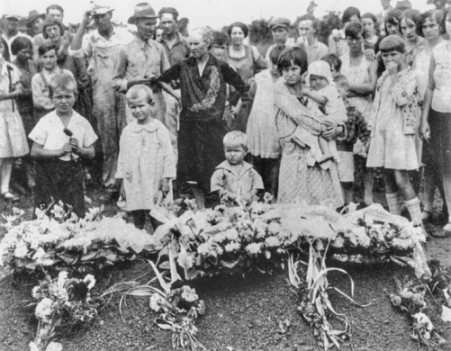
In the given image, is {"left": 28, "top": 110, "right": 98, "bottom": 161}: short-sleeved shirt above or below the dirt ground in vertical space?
above

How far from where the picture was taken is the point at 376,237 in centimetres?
396

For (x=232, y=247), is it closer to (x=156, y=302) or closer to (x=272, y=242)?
(x=272, y=242)

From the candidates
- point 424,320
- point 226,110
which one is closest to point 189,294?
point 424,320

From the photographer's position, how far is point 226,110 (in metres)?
6.57

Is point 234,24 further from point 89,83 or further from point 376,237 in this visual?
point 376,237

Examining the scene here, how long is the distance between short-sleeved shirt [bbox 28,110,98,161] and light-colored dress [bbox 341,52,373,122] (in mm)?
2925

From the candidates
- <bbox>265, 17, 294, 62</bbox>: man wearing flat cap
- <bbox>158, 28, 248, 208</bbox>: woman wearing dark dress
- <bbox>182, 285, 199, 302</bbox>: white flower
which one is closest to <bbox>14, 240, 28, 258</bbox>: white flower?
<bbox>182, 285, 199, 302</bbox>: white flower

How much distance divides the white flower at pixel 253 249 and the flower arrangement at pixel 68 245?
2.24 ft

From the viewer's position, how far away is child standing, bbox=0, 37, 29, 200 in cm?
673

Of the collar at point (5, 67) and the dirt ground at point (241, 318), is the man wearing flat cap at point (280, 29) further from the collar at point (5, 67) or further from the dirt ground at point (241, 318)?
the dirt ground at point (241, 318)

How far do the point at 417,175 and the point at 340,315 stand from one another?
11.6 ft

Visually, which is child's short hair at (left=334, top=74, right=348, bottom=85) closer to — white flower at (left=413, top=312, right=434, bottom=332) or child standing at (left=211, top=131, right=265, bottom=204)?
child standing at (left=211, top=131, right=265, bottom=204)

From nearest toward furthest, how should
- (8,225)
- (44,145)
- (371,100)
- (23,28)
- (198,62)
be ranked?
(8,225), (44,145), (198,62), (371,100), (23,28)

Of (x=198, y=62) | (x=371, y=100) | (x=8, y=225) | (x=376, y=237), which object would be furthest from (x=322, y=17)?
(x=8, y=225)
